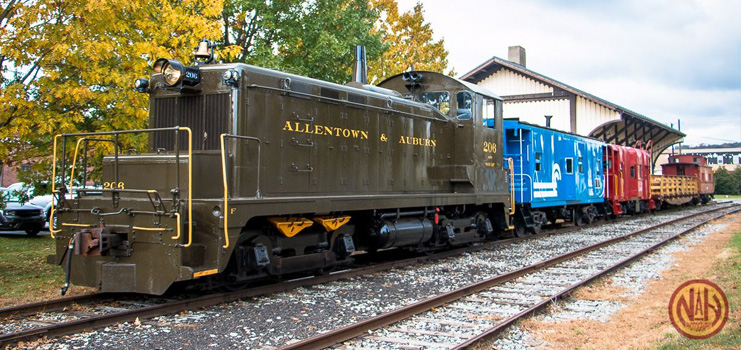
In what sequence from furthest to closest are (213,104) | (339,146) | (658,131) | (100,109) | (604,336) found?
1. (658,131)
2. (100,109)
3. (339,146)
4. (213,104)
5. (604,336)

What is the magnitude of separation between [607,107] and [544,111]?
9.97 feet

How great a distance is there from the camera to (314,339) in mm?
5066

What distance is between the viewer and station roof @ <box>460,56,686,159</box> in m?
28.2

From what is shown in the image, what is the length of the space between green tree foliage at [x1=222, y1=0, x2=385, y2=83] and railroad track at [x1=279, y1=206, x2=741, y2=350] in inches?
349

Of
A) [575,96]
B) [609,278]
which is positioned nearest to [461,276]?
[609,278]

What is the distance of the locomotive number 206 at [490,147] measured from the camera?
1203 centimetres

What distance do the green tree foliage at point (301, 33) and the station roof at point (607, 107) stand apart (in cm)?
1440

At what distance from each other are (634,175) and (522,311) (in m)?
20.2

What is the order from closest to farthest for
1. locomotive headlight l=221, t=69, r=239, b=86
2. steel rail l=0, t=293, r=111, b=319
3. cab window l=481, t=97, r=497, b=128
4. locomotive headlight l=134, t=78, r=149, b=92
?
steel rail l=0, t=293, r=111, b=319 → locomotive headlight l=221, t=69, r=239, b=86 → locomotive headlight l=134, t=78, r=149, b=92 → cab window l=481, t=97, r=497, b=128

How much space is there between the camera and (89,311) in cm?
650

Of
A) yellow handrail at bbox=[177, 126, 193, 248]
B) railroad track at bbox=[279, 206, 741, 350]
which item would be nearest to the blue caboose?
railroad track at bbox=[279, 206, 741, 350]

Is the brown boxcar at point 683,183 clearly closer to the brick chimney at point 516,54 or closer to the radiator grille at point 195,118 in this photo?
the brick chimney at point 516,54

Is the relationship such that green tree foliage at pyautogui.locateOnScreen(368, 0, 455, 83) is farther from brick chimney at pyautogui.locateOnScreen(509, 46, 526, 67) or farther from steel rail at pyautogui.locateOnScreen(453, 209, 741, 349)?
steel rail at pyautogui.locateOnScreen(453, 209, 741, 349)

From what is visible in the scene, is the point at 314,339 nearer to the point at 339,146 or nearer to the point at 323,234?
the point at 323,234
